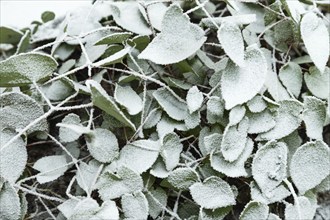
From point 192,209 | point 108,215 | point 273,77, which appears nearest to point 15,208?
point 108,215

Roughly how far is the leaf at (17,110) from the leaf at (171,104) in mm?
159

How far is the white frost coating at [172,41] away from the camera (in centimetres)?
67

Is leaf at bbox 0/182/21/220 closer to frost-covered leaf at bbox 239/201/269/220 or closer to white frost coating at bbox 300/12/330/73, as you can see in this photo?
frost-covered leaf at bbox 239/201/269/220

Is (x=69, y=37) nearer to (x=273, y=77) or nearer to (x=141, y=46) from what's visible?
(x=141, y=46)

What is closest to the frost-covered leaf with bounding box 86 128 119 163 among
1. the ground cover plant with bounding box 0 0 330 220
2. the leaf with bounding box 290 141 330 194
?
the ground cover plant with bounding box 0 0 330 220

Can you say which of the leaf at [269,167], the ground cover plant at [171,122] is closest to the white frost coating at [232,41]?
the ground cover plant at [171,122]

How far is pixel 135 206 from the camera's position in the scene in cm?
65

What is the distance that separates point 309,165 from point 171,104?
0.65 ft

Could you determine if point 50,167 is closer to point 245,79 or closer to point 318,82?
point 245,79

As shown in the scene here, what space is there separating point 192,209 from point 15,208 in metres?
0.23

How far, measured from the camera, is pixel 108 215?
2.06 feet

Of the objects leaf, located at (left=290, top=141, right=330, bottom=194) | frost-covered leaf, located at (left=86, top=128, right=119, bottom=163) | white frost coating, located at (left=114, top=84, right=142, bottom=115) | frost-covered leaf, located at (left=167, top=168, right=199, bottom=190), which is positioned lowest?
leaf, located at (left=290, top=141, right=330, bottom=194)

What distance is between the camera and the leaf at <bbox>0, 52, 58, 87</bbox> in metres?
0.66

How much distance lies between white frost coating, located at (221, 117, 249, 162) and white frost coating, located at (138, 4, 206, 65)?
0.11 m
